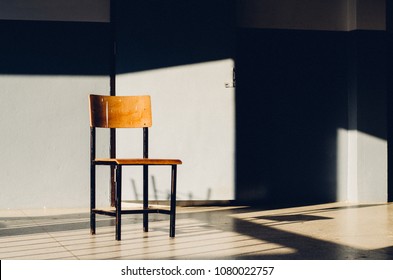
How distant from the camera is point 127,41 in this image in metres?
6.61

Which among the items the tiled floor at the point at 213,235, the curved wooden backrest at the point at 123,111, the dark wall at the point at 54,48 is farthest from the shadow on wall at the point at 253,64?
the curved wooden backrest at the point at 123,111

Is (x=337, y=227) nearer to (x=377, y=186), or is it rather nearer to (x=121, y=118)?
(x=121, y=118)

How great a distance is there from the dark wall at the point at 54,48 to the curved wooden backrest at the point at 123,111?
1.79m

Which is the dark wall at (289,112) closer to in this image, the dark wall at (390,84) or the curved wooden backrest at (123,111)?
the dark wall at (390,84)

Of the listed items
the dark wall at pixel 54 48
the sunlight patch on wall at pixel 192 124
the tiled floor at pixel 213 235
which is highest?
the dark wall at pixel 54 48

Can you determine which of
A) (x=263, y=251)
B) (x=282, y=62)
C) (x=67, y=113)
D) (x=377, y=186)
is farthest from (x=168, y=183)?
(x=263, y=251)

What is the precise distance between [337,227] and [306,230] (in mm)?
295

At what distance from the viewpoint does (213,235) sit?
15.4 feet

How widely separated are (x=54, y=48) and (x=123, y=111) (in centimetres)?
192

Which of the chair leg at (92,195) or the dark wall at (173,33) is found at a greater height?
the dark wall at (173,33)

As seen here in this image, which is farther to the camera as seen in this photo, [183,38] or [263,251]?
[183,38]

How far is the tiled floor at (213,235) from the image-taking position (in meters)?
3.95

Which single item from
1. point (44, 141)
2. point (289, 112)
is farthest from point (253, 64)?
point (44, 141)

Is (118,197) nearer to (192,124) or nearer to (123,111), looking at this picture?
(123,111)
